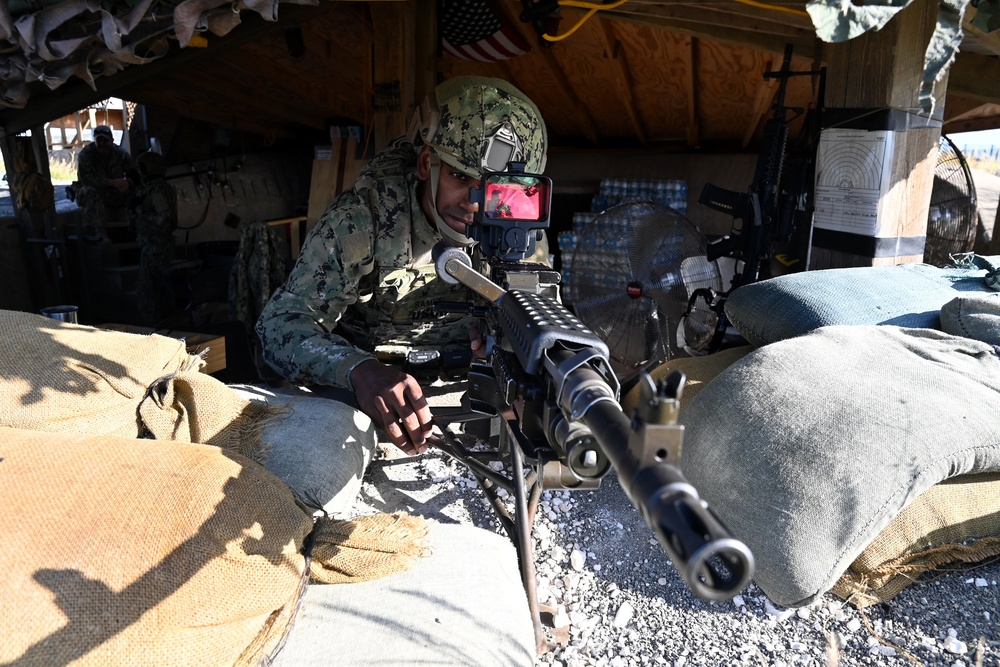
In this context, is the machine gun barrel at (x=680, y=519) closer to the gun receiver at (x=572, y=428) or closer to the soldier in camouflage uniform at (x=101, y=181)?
the gun receiver at (x=572, y=428)

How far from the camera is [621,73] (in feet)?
18.8

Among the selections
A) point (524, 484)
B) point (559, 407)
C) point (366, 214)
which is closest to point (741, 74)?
point (366, 214)

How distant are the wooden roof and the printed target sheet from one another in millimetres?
516

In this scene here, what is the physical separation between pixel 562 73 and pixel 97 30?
13.7ft

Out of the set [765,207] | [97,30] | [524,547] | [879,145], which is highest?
[97,30]

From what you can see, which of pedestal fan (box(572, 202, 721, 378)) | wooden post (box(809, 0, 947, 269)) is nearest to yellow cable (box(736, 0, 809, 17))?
wooden post (box(809, 0, 947, 269))

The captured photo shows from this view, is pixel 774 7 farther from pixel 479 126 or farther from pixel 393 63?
pixel 393 63

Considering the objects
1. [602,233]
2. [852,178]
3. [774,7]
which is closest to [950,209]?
[852,178]

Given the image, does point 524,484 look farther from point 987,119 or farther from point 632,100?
point 987,119

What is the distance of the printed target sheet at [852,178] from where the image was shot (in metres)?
2.74

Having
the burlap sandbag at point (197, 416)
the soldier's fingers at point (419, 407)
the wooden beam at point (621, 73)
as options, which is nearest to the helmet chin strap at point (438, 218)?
the soldier's fingers at point (419, 407)

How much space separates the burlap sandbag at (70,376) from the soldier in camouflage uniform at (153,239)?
5.04 m

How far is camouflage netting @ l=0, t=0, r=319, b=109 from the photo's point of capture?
2.48 m

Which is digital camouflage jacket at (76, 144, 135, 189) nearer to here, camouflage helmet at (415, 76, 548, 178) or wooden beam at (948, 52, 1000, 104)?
camouflage helmet at (415, 76, 548, 178)
